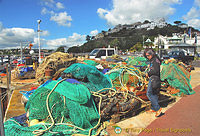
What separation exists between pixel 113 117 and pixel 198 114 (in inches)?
93.1

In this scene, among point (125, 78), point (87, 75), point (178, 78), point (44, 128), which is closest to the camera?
point (44, 128)

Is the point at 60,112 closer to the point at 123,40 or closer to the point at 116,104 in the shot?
the point at 116,104

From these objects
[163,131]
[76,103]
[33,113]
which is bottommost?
[163,131]

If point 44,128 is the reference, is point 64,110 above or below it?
above

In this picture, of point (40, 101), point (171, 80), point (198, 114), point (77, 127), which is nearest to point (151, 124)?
point (198, 114)

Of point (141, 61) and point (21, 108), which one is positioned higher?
point (141, 61)

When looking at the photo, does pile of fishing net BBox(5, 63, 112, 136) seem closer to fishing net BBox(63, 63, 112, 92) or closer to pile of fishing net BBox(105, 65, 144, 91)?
fishing net BBox(63, 63, 112, 92)

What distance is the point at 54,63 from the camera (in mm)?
6922

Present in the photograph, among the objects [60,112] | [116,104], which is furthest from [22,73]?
[116,104]

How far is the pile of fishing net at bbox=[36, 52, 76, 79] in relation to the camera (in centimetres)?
673

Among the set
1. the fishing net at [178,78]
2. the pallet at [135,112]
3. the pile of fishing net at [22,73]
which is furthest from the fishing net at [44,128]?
the pile of fishing net at [22,73]

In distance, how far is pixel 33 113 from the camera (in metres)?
3.22

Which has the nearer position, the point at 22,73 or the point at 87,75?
the point at 87,75

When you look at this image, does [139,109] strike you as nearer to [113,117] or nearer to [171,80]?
[113,117]
